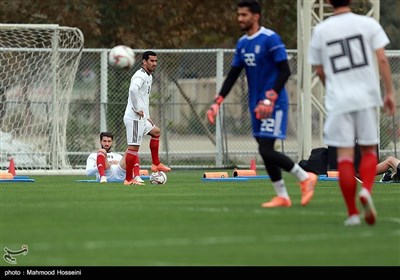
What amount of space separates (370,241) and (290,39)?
26.0 m

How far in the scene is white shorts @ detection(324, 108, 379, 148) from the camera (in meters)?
12.4

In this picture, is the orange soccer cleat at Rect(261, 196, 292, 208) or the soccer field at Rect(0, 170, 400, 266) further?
the orange soccer cleat at Rect(261, 196, 292, 208)

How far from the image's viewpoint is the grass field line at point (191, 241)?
10.5 meters

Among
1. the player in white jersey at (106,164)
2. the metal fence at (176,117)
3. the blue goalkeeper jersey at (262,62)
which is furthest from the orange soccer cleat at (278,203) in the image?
the metal fence at (176,117)

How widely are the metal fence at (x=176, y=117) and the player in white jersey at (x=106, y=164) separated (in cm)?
635

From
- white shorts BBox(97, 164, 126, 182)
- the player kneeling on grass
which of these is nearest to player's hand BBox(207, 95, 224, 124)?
the player kneeling on grass

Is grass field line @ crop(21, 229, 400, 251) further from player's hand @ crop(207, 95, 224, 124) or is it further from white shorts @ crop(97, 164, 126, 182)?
white shorts @ crop(97, 164, 126, 182)

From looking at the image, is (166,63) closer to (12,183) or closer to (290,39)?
(290,39)

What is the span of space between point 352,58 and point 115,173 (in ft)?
33.7

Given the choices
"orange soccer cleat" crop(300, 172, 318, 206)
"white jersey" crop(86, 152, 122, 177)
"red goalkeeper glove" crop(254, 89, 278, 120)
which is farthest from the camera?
"white jersey" crop(86, 152, 122, 177)

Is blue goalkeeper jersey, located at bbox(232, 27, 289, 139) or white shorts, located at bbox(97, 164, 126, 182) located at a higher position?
blue goalkeeper jersey, located at bbox(232, 27, 289, 139)

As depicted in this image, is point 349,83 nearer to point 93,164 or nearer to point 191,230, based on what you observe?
point 191,230

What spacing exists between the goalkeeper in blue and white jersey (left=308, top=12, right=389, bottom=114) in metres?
1.93
